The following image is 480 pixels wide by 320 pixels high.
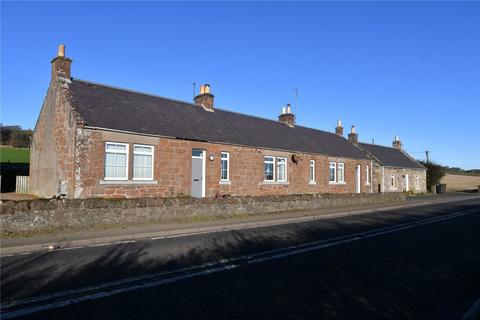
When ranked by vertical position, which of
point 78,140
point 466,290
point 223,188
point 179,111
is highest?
point 179,111

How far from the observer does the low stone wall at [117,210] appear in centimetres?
1066

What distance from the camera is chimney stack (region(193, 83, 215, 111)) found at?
1020 inches

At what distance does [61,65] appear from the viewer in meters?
18.9

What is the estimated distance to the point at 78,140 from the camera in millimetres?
15867

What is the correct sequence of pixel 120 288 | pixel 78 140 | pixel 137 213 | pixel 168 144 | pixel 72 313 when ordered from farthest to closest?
pixel 168 144
pixel 78 140
pixel 137 213
pixel 120 288
pixel 72 313

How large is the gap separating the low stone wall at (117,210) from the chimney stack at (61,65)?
9622mm

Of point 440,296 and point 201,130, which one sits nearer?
point 440,296

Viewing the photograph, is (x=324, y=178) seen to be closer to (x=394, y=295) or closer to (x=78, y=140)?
(x=78, y=140)

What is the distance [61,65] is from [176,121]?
21.1 feet

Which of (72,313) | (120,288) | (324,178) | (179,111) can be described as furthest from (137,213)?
(324,178)

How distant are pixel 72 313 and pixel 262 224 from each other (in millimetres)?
9933

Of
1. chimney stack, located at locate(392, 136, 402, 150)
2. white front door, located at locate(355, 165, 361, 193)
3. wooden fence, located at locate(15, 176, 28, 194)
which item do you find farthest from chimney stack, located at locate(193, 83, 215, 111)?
chimney stack, located at locate(392, 136, 402, 150)

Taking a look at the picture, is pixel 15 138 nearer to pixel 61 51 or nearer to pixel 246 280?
pixel 61 51

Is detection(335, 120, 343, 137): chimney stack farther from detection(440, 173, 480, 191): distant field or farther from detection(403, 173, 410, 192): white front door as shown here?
detection(440, 173, 480, 191): distant field
